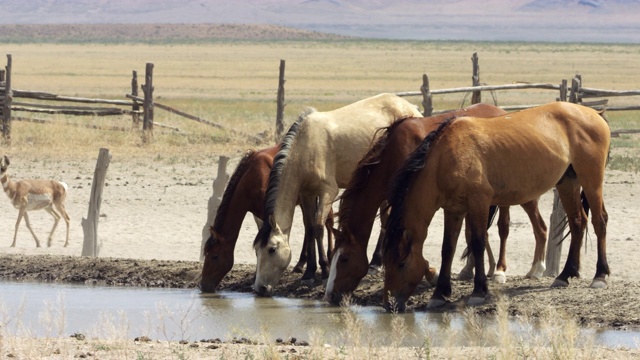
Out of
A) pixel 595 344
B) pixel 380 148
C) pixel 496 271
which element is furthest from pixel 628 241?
pixel 595 344

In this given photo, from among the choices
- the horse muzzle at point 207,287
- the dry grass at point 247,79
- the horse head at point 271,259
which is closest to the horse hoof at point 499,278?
the horse head at point 271,259

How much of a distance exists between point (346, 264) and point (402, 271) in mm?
487

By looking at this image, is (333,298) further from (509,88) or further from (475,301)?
(509,88)

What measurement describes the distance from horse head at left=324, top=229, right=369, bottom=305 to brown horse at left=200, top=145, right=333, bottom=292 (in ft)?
2.84

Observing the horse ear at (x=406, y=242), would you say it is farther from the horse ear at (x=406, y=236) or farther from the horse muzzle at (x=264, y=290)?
the horse muzzle at (x=264, y=290)

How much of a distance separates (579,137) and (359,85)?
43.9 metres

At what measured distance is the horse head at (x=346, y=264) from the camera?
8680mm

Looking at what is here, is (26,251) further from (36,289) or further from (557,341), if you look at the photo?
(557,341)

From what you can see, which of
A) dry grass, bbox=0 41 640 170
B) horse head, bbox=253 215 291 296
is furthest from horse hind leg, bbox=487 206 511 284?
dry grass, bbox=0 41 640 170

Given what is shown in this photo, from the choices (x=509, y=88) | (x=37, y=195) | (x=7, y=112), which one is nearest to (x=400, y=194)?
(x=37, y=195)

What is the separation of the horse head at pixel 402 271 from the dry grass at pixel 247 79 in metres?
10.1

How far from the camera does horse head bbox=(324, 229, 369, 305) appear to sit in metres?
8.68

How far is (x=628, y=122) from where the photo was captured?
92.7 feet

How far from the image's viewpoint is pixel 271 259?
9.23m
